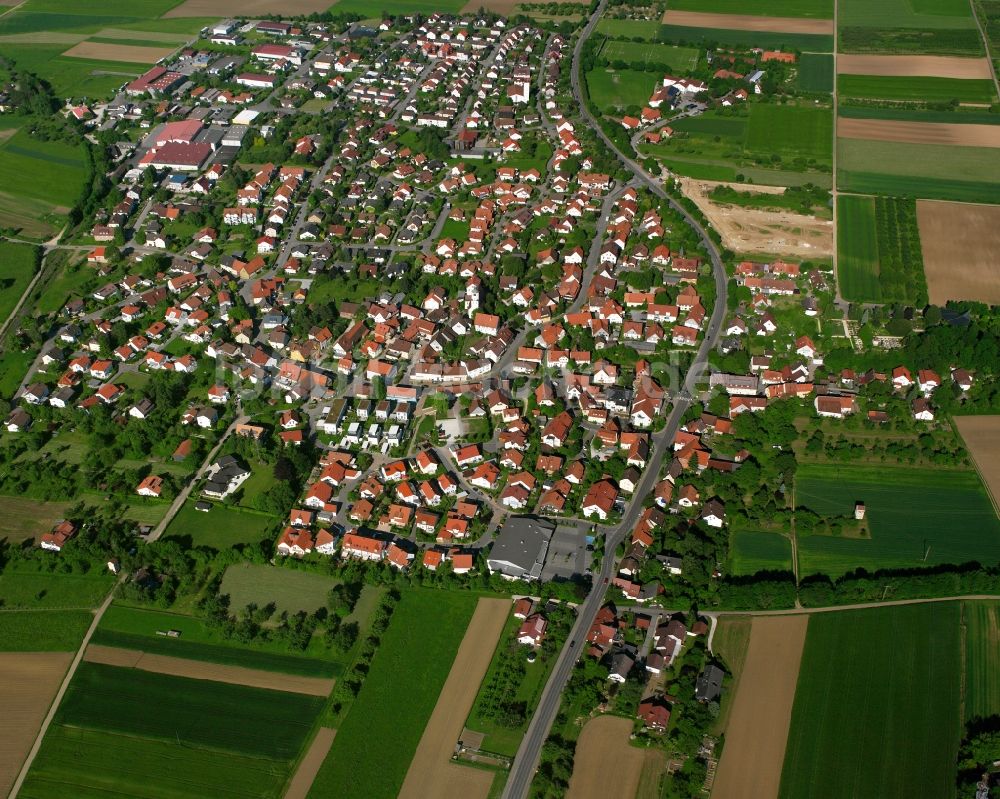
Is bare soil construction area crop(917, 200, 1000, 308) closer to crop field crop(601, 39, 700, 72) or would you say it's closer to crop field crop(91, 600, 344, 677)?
crop field crop(601, 39, 700, 72)

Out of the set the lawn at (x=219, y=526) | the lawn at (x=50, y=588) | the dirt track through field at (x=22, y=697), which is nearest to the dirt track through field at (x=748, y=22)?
the lawn at (x=219, y=526)

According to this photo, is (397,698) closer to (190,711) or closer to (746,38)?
(190,711)

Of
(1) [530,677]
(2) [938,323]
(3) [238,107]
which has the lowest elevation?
(1) [530,677]

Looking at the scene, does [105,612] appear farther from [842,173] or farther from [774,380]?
[842,173]

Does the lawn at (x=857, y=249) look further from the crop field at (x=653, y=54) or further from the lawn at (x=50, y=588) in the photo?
the lawn at (x=50, y=588)

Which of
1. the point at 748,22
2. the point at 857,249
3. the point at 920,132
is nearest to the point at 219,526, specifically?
the point at 857,249

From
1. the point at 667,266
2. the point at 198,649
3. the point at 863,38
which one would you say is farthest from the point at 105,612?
the point at 863,38

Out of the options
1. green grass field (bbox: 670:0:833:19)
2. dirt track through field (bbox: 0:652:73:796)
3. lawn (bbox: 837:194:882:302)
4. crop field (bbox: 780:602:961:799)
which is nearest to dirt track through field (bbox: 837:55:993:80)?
green grass field (bbox: 670:0:833:19)
